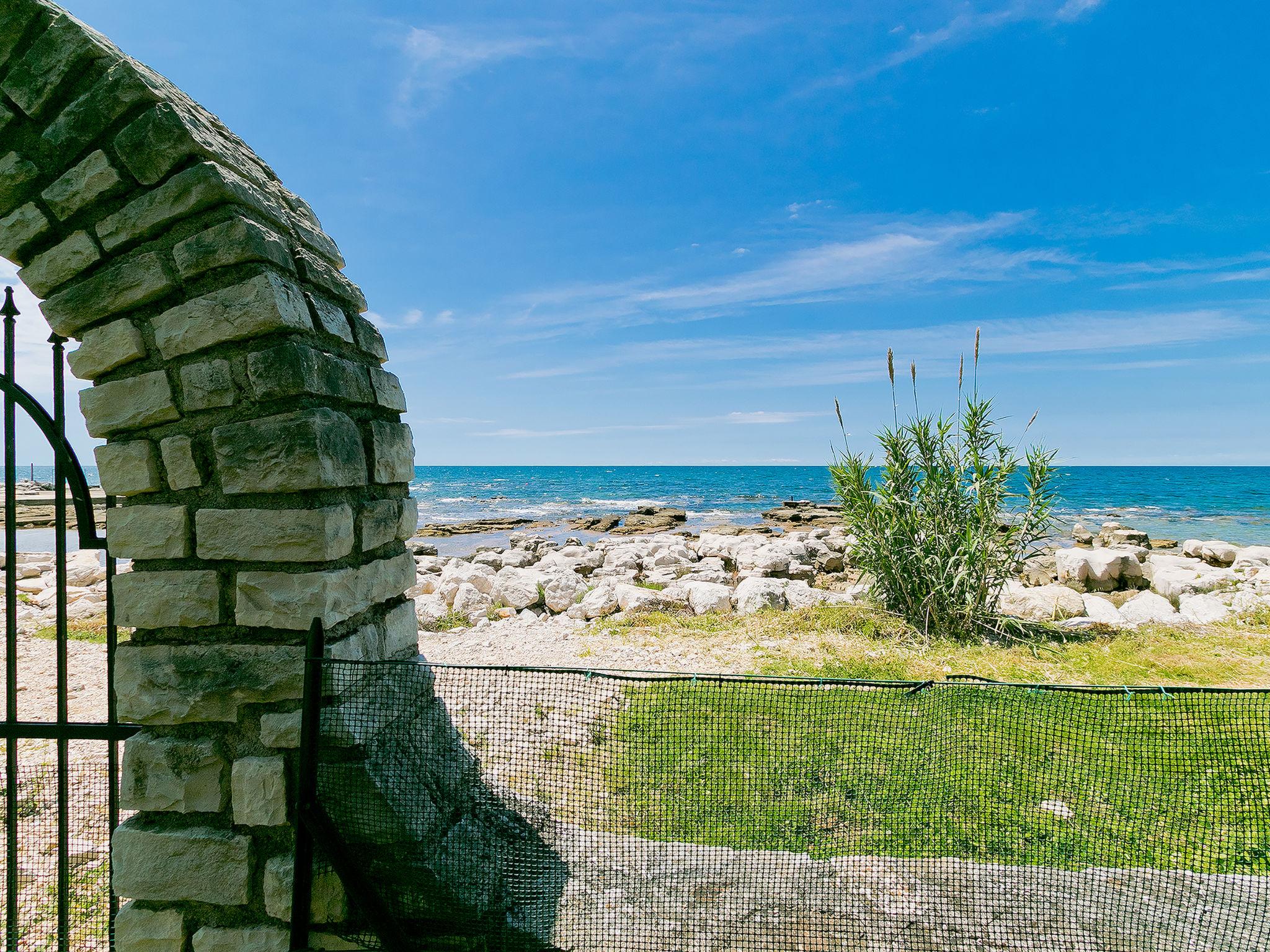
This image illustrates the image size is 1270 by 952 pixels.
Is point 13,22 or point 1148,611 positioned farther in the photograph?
point 1148,611

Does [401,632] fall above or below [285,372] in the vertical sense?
below

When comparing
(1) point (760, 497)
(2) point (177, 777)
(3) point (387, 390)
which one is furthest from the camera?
(1) point (760, 497)

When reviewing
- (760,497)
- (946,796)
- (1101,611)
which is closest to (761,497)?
(760,497)

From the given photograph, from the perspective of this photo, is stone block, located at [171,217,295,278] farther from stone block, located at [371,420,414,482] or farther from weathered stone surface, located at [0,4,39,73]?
weathered stone surface, located at [0,4,39,73]

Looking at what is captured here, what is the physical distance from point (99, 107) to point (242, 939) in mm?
2561

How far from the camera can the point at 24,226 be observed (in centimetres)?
208

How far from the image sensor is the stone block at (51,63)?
6.58 ft

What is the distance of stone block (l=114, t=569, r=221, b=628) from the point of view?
2.03 meters

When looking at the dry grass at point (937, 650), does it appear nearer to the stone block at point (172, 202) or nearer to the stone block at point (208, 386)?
the stone block at point (208, 386)

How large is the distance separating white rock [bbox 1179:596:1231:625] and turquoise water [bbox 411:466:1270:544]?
2.03m

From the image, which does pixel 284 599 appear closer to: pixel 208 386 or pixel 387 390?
pixel 208 386

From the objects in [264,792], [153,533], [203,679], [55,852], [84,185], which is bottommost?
[55,852]

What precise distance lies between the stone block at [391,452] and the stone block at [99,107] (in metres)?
1.17

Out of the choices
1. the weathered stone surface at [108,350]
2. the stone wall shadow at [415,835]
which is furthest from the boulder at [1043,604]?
the weathered stone surface at [108,350]
